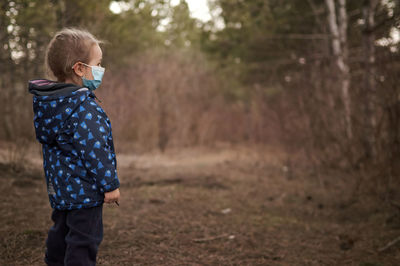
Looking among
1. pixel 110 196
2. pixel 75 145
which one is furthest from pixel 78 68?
pixel 110 196

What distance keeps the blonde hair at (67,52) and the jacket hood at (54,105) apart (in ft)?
0.39

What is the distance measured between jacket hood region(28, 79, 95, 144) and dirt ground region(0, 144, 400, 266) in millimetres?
1085

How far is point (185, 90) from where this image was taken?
11219mm

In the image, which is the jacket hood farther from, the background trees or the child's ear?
the background trees

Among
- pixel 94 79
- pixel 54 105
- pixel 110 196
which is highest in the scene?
pixel 94 79

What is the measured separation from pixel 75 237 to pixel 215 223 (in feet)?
7.17

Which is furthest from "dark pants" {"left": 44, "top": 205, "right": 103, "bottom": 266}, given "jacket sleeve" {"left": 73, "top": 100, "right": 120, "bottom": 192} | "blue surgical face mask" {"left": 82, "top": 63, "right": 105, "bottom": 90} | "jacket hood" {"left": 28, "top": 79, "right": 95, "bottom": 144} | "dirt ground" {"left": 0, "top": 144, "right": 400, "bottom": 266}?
"blue surgical face mask" {"left": 82, "top": 63, "right": 105, "bottom": 90}

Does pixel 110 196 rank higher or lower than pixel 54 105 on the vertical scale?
lower

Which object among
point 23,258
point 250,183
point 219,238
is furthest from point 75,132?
point 250,183

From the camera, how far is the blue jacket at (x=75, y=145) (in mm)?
1804

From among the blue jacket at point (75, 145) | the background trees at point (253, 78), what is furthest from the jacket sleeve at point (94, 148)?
the background trees at point (253, 78)

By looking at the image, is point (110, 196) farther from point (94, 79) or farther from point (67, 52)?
point (67, 52)

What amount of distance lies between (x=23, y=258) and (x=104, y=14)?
490 centimetres

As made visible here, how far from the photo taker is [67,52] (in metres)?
1.95
